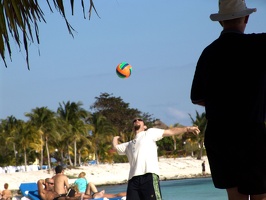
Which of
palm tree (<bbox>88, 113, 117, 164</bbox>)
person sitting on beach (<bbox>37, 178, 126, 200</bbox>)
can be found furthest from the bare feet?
palm tree (<bbox>88, 113, 117, 164</bbox>)

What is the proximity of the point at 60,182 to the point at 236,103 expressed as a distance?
536 inches

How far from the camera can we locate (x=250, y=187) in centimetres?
315

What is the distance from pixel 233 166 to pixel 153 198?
15.0 feet

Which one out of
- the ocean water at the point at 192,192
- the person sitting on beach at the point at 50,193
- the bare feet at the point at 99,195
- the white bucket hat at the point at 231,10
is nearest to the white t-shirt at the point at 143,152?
the white bucket hat at the point at 231,10

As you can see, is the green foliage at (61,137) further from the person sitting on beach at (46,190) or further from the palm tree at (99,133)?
the person sitting on beach at (46,190)

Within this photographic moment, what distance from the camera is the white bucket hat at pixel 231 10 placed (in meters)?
3.25

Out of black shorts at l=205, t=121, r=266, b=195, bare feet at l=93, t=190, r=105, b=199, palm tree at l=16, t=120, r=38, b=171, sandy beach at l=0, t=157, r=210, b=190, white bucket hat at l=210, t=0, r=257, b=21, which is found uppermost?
palm tree at l=16, t=120, r=38, b=171

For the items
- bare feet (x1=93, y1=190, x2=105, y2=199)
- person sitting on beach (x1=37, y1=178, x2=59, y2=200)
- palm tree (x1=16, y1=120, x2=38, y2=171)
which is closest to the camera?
person sitting on beach (x1=37, y1=178, x2=59, y2=200)

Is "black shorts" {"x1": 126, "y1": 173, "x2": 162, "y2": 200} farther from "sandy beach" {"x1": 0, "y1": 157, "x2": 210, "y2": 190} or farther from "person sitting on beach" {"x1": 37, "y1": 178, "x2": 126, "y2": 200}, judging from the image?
"sandy beach" {"x1": 0, "y1": 157, "x2": 210, "y2": 190}

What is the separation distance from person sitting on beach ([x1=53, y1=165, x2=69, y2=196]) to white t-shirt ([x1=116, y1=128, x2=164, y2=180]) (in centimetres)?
869

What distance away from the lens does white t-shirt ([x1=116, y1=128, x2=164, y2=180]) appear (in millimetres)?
7734

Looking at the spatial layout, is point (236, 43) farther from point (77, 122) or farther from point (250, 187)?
point (77, 122)

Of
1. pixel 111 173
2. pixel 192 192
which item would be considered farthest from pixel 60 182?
pixel 111 173

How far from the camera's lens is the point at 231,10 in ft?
10.7
